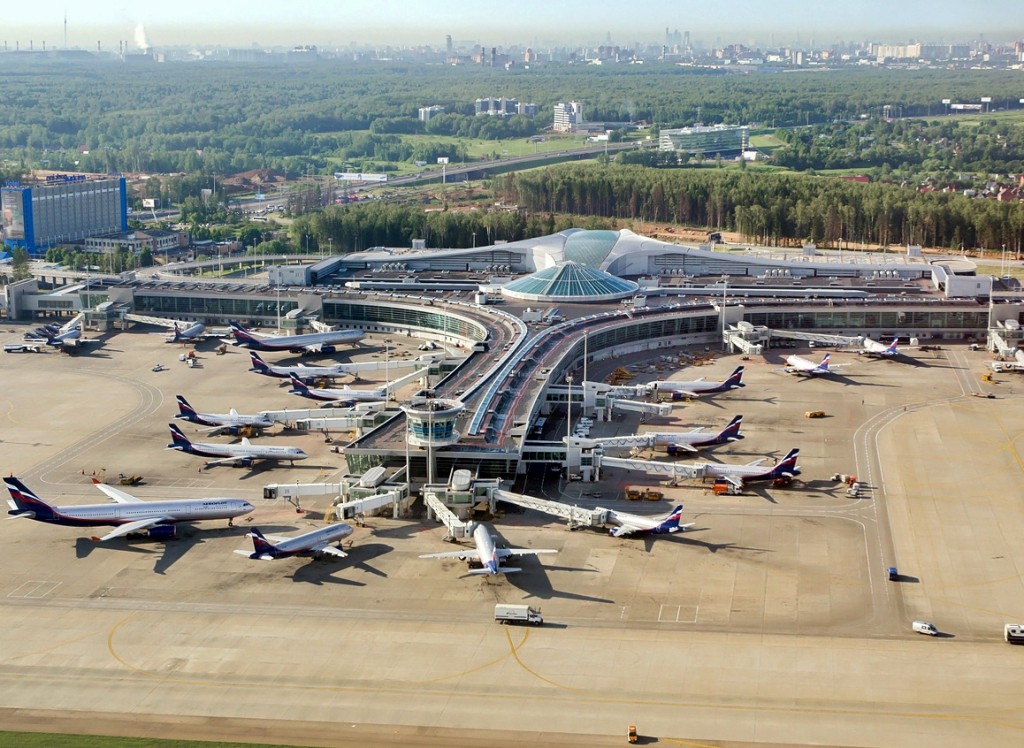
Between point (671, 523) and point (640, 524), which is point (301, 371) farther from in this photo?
point (671, 523)

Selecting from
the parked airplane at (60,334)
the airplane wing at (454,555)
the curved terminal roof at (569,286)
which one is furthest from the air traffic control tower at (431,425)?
the parked airplane at (60,334)

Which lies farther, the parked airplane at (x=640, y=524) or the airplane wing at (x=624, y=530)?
the airplane wing at (x=624, y=530)

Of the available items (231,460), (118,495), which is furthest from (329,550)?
(231,460)

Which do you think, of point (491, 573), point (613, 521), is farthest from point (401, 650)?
point (613, 521)

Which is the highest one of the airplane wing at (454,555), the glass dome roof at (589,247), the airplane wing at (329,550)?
the glass dome roof at (589,247)

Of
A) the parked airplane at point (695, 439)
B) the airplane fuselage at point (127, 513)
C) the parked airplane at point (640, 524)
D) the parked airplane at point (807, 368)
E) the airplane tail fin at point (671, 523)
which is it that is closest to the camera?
the airplane tail fin at point (671, 523)

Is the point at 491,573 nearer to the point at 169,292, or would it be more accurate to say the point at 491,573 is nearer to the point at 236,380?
the point at 236,380

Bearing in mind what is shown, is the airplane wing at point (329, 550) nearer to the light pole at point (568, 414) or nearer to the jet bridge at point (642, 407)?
the light pole at point (568, 414)
